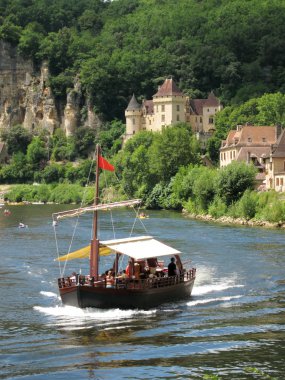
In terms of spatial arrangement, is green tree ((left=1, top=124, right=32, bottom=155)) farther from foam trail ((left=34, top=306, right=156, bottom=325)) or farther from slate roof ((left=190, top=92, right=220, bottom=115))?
foam trail ((left=34, top=306, right=156, bottom=325))

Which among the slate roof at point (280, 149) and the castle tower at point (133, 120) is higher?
the castle tower at point (133, 120)

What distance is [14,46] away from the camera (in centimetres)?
19762

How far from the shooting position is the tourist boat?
37.2 m

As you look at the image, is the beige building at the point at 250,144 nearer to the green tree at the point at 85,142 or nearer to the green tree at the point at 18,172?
the green tree at the point at 85,142

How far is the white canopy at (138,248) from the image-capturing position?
129 feet

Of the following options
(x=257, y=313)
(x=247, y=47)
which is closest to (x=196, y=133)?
(x=247, y=47)

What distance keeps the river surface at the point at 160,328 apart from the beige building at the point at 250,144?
4869cm

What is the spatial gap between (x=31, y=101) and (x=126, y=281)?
15284 centimetres

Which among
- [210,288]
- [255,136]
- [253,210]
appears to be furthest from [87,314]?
[255,136]

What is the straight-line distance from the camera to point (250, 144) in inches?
4353

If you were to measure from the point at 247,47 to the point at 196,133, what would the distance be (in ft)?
152

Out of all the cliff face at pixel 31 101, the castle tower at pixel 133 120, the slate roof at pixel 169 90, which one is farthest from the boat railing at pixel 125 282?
the cliff face at pixel 31 101

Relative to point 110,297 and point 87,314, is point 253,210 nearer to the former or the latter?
point 110,297

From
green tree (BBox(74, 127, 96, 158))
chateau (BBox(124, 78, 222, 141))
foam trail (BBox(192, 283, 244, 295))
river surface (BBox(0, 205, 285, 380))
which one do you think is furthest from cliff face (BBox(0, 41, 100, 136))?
foam trail (BBox(192, 283, 244, 295))
